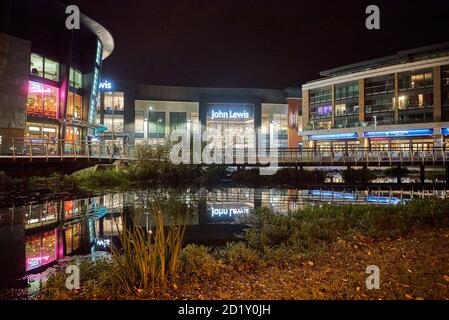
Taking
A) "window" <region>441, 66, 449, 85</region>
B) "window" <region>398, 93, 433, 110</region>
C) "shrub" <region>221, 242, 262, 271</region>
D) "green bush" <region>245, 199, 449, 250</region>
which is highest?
"window" <region>441, 66, 449, 85</region>

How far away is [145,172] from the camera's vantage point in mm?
26656

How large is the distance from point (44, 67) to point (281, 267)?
38.5 meters

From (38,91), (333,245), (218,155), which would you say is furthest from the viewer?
(38,91)

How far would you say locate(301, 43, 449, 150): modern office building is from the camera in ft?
214

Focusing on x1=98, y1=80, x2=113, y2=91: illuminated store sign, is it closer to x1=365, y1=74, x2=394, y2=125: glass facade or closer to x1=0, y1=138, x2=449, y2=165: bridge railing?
x1=0, y1=138, x2=449, y2=165: bridge railing

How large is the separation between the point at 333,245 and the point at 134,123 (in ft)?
195

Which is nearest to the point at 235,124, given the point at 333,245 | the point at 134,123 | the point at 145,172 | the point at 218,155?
the point at 134,123

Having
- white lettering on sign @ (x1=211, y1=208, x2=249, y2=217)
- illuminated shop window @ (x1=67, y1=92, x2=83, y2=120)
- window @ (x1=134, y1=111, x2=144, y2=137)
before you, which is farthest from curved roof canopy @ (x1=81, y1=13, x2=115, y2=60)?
white lettering on sign @ (x1=211, y1=208, x2=249, y2=217)

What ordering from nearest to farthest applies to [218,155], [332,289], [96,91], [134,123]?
1. [332,289]
2. [218,155]
3. [96,91]
4. [134,123]

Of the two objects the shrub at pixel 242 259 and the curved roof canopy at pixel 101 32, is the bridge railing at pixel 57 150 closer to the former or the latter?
the curved roof canopy at pixel 101 32

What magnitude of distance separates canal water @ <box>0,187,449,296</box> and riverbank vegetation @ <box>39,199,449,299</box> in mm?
1029

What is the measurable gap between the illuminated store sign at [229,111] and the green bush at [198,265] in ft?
194
